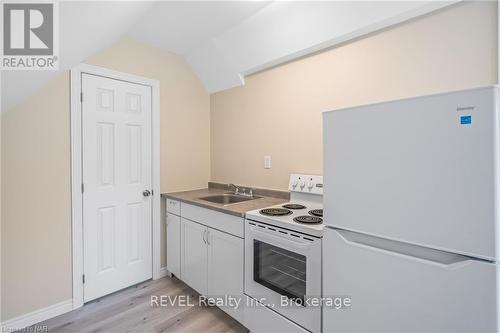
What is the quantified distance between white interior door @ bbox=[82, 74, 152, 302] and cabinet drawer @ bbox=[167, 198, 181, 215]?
8.0 inches

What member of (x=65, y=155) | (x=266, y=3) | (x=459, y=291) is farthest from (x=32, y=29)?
(x=459, y=291)

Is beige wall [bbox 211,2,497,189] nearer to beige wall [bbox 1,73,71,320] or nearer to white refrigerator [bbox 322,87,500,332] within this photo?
white refrigerator [bbox 322,87,500,332]

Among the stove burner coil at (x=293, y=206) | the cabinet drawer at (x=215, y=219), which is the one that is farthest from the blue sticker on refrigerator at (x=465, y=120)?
the cabinet drawer at (x=215, y=219)

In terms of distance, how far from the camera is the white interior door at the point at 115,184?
88.4 inches

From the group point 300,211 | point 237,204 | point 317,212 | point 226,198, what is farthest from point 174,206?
point 317,212

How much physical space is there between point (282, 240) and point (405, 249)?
26.7 inches

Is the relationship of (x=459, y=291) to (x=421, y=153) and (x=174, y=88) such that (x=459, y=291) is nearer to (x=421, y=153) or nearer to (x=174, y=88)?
(x=421, y=153)

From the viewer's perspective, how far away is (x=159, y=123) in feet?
8.90

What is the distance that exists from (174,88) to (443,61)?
2.49 meters

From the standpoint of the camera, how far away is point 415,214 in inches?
39.9

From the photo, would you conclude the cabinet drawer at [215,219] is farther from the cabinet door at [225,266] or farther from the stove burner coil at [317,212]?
the stove burner coil at [317,212]

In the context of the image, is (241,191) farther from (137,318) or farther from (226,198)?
(137,318)

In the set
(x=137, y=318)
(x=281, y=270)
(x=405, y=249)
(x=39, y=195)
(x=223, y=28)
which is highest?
(x=223, y=28)

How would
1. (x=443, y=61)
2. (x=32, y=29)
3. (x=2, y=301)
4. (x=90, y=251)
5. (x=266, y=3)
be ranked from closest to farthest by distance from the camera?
(x=32, y=29) < (x=443, y=61) < (x=2, y=301) < (x=266, y=3) < (x=90, y=251)
